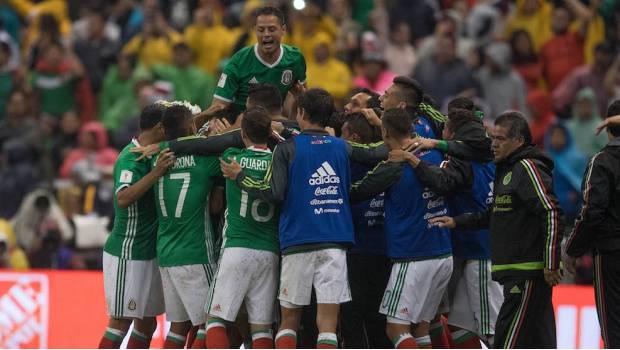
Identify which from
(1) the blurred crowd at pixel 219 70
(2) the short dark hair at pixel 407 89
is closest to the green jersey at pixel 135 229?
(2) the short dark hair at pixel 407 89

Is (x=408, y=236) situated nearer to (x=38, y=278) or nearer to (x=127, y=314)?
(x=127, y=314)

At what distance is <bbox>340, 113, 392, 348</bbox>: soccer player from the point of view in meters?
11.9

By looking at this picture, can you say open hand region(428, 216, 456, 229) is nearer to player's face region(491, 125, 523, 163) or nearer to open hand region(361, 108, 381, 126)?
player's face region(491, 125, 523, 163)

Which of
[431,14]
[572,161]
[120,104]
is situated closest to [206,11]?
[120,104]

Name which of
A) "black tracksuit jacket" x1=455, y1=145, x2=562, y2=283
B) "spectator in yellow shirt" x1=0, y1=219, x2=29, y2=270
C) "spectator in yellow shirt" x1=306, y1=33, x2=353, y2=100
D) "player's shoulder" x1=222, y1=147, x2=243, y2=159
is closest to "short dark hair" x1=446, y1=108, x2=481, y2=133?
"black tracksuit jacket" x1=455, y1=145, x2=562, y2=283

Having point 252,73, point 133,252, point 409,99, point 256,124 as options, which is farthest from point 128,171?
point 409,99

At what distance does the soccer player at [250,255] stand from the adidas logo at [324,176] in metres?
0.40

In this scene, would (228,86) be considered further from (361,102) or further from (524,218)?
(524,218)

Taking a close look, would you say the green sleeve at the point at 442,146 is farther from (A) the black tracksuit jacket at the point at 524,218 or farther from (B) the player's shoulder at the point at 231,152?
(B) the player's shoulder at the point at 231,152

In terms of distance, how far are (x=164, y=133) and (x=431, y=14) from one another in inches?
368

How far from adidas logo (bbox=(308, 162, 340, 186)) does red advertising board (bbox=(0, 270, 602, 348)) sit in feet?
13.1

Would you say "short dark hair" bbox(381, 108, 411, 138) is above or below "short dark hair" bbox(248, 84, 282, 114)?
below

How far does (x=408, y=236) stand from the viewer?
11430 mm

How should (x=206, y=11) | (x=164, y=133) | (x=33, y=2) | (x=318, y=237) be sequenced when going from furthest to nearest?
(x=33, y=2)
(x=206, y=11)
(x=164, y=133)
(x=318, y=237)
